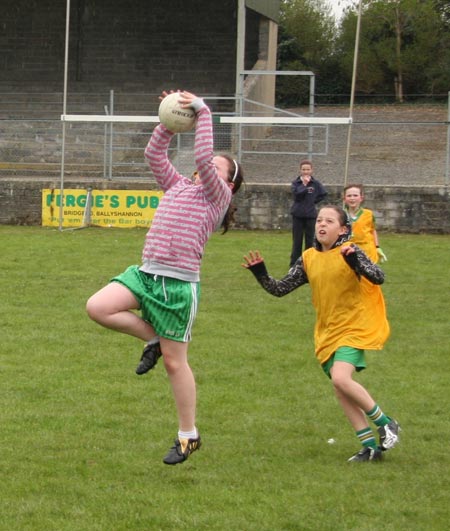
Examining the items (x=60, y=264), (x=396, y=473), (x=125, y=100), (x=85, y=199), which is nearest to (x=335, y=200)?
(x=85, y=199)

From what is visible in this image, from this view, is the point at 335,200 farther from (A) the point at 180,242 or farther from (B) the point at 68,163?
(A) the point at 180,242

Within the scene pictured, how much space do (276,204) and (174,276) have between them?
16.3 metres

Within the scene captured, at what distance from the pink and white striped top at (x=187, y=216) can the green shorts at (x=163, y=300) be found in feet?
0.16

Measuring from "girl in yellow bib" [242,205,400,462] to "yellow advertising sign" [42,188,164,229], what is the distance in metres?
15.5

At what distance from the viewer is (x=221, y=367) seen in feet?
29.7

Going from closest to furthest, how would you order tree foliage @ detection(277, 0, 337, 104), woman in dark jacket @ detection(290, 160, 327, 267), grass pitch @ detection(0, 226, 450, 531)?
1. grass pitch @ detection(0, 226, 450, 531)
2. woman in dark jacket @ detection(290, 160, 327, 267)
3. tree foliage @ detection(277, 0, 337, 104)

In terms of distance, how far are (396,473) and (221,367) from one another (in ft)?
10.2

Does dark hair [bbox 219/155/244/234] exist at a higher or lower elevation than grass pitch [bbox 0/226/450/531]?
higher

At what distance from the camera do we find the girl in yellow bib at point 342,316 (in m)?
6.38

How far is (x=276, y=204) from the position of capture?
22.0 m

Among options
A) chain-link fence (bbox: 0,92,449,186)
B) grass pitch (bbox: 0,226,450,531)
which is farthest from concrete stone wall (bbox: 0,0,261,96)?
grass pitch (bbox: 0,226,450,531)

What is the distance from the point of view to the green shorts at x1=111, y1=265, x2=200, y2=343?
5781 millimetres

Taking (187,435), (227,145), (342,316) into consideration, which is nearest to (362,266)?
(342,316)

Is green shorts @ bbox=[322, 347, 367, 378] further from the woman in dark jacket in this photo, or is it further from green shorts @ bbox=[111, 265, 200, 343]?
the woman in dark jacket
